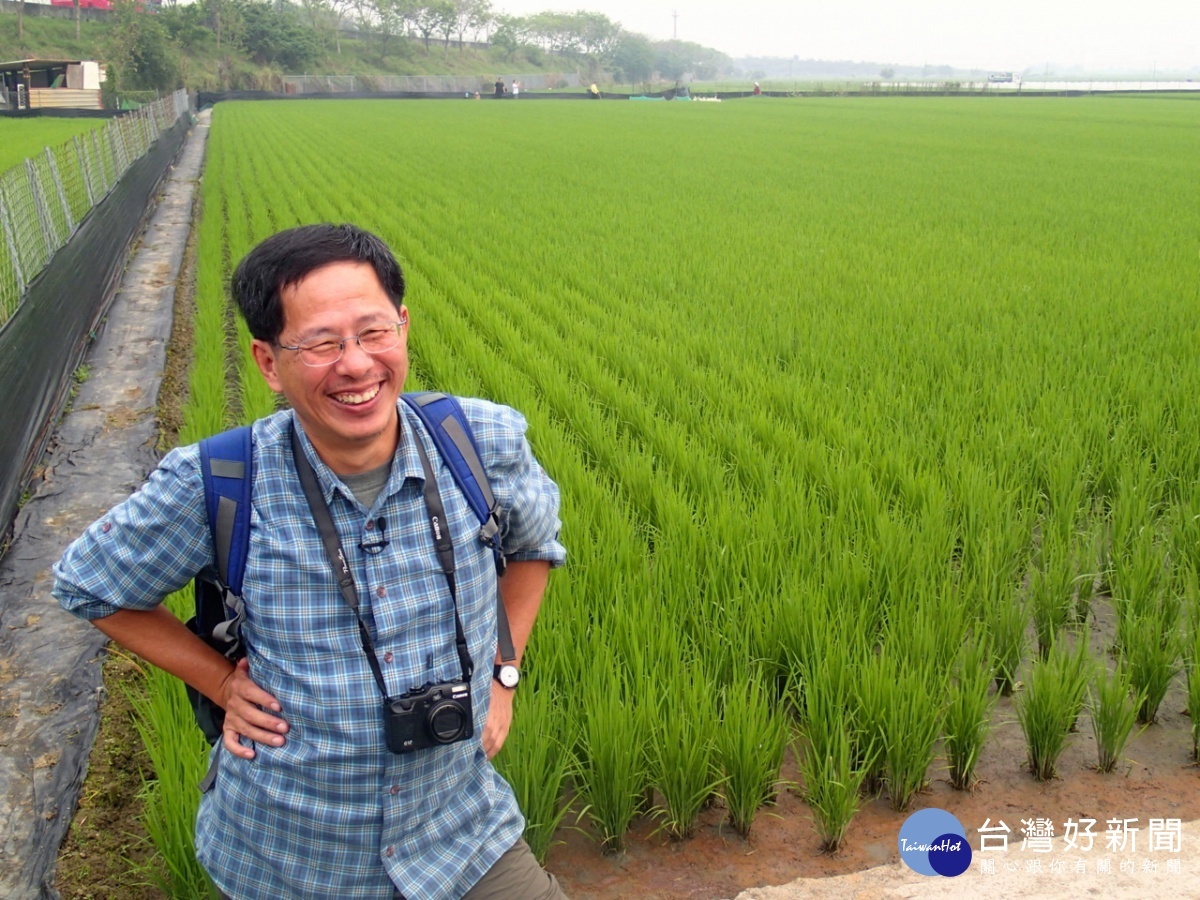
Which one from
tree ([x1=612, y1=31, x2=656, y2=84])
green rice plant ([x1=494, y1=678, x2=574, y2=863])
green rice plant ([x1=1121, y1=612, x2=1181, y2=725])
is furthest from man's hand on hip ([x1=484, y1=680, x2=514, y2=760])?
tree ([x1=612, y1=31, x2=656, y2=84])

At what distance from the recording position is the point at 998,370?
5199 mm

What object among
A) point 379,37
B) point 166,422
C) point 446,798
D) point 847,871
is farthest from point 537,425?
point 379,37

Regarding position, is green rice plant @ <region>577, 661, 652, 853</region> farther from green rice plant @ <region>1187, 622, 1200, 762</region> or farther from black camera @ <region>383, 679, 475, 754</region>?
green rice plant @ <region>1187, 622, 1200, 762</region>

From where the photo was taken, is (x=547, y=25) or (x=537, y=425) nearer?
(x=537, y=425)

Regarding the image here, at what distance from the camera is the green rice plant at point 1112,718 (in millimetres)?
2486

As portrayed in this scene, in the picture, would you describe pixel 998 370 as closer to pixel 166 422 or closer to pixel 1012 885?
pixel 1012 885

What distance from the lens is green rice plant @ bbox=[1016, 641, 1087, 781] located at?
2480mm

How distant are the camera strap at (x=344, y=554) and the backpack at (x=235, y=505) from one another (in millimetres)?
48

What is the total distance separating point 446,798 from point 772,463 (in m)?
2.51

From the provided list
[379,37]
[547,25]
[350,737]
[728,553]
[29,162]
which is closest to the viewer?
[350,737]

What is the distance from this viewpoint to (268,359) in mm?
1546

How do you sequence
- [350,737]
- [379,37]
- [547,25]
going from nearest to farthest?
[350,737]
[379,37]
[547,25]

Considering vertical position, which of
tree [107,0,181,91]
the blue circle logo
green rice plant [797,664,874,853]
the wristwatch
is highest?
tree [107,0,181,91]

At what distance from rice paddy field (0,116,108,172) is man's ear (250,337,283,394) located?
1312 cm
